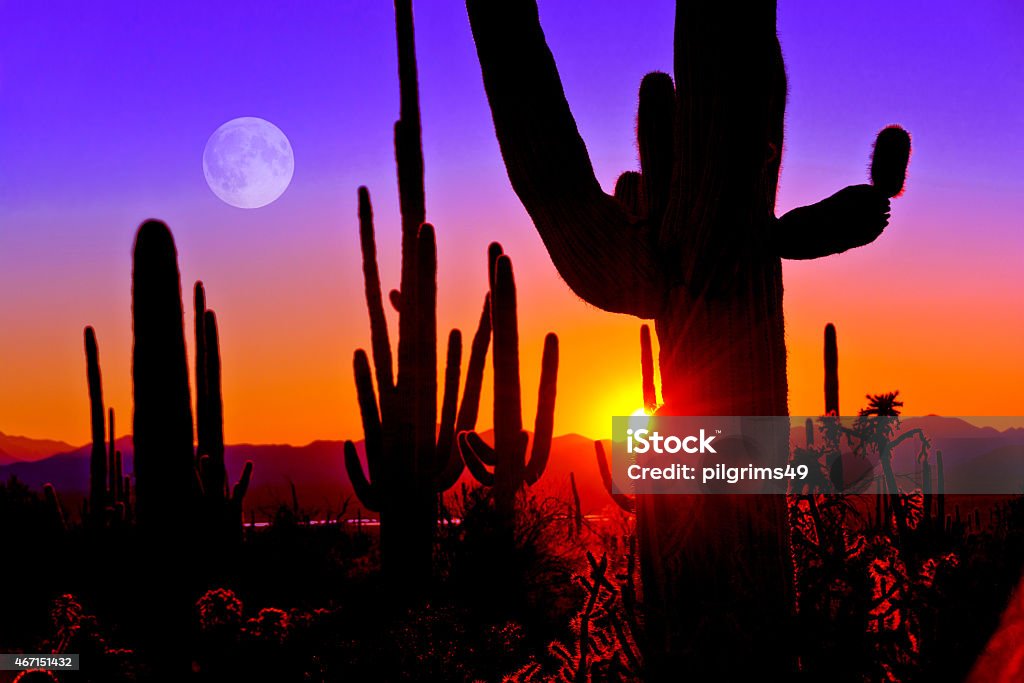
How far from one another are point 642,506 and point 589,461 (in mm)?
87494

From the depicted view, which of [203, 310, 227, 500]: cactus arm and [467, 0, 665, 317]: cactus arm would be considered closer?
[467, 0, 665, 317]: cactus arm

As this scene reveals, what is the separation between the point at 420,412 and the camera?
41.5 ft

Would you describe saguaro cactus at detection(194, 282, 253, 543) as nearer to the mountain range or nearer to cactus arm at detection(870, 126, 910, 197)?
cactus arm at detection(870, 126, 910, 197)

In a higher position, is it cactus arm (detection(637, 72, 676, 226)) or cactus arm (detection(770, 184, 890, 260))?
cactus arm (detection(637, 72, 676, 226))

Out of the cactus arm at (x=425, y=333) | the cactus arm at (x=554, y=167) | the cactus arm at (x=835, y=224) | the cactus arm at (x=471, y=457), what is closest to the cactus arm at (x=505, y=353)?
the cactus arm at (x=471, y=457)

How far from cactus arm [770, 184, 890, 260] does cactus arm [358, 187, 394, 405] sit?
7.72 metres

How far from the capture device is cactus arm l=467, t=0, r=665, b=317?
6164 millimetres

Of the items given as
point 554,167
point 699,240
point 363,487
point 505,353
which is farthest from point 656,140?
point 363,487

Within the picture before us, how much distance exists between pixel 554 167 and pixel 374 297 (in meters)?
7.80

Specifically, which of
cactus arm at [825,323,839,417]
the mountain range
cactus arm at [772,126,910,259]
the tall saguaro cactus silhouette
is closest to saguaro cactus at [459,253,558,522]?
the tall saguaro cactus silhouette

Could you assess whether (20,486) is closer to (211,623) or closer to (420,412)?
(420,412)

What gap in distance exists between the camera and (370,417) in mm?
12992

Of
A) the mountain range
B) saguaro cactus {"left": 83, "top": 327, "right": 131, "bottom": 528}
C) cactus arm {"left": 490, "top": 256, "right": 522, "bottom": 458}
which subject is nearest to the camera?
cactus arm {"left": 490, "top": 256, "right": 522, "bottom": 458}

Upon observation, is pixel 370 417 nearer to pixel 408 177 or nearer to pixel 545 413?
pixel 545 413
